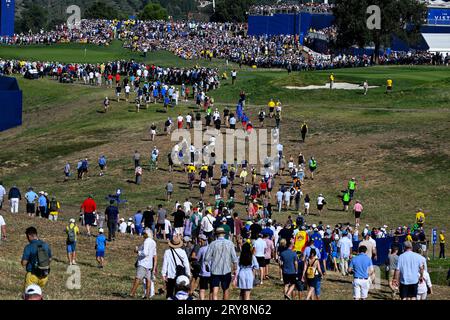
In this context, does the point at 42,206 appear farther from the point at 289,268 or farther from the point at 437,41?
the point at 437,41

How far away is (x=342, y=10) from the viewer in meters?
98.8

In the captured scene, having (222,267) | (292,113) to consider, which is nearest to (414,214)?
(292,113)

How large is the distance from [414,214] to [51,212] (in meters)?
15.4

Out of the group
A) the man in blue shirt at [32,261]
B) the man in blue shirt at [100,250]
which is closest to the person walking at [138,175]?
the man in blue shirt at [100,250]

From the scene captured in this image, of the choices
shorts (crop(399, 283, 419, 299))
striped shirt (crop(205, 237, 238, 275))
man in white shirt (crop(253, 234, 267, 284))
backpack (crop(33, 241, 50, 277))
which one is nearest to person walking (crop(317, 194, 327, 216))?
man in white shirt (crop(253, 234, 267, 284))

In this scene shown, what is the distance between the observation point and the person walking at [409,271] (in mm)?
21484

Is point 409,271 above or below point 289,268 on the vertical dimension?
above

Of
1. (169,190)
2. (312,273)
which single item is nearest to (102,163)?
(169,190)

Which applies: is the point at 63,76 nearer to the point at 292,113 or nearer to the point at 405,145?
the point at 292,113

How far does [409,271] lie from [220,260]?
12.6ft

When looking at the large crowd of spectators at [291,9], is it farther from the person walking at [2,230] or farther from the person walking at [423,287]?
the person walking at [423,287]

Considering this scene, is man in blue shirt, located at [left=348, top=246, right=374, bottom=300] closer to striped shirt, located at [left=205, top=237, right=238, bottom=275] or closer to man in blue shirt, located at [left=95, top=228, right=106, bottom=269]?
striped shirt, located at [left=205, top=237, right=238, bottom=275]

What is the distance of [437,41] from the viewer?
107 meters

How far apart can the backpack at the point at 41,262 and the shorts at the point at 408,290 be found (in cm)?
718
